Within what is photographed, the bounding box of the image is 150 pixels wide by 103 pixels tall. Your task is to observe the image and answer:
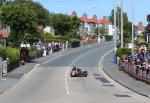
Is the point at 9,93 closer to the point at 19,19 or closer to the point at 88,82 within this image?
the point at 88,82

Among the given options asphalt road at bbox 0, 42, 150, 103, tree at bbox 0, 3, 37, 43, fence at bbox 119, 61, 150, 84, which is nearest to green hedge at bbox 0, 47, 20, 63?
asphalt road at bbox 0, 42, 150, 103

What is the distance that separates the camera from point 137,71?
42.1 m

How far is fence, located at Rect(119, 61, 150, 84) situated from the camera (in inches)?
1506

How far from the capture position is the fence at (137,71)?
125 ft

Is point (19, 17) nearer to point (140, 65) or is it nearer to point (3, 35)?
point (3, 35)

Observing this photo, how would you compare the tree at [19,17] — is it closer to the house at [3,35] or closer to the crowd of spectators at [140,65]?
the house at [3,35]

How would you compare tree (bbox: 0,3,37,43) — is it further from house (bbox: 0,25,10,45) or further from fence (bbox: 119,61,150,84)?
fence (bbox: 119,61,150,84)

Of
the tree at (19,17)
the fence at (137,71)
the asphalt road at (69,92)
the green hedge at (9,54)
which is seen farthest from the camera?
the tree at (19,17)

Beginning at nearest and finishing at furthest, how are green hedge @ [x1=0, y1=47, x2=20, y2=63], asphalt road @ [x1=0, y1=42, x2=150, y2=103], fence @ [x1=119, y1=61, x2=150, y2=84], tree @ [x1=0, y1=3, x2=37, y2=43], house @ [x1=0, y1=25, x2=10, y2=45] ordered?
asphalt road @ [x1=0, y1=42, x2=150, y2=103], fence @ [x1=119, y1=61, x2=150, y2=84], green hedge @ [x1=0, y1=47, x2=20, y2=63], tree @ [x1=0, y1=3, x2=37, y2=43], house @ [x1=0, y1=25, x2=10, y2=45]

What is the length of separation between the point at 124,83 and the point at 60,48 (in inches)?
2270

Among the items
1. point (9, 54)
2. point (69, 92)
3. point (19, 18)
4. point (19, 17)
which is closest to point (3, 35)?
point (19, 18)

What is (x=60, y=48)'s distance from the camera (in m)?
96.6

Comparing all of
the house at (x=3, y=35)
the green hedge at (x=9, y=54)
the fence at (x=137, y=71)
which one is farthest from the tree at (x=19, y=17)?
the fence at (x=137, y=71)

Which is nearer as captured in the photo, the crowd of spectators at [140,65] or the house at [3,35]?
the crowd of spectators at [140,65]
